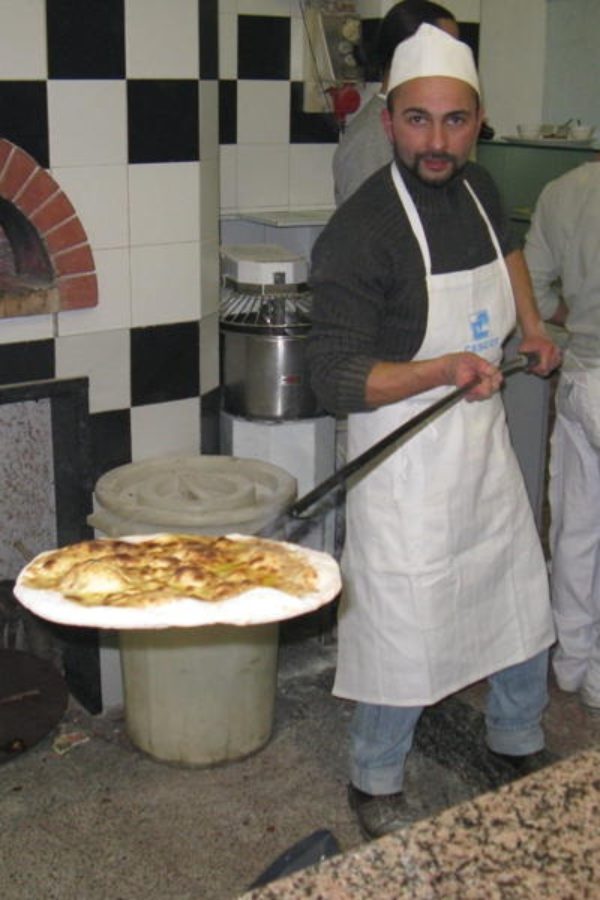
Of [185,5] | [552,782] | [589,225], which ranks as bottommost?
[552,782]

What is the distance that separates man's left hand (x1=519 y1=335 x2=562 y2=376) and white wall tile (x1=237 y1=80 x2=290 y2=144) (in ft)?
Answer: 6.31

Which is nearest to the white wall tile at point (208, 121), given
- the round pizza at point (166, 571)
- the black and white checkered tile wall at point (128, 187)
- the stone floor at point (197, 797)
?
the black and white checkered tile wall at point (128, 187)

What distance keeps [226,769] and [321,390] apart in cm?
124

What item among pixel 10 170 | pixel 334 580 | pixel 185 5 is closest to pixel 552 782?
pixel 334 580

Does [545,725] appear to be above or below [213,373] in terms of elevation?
below

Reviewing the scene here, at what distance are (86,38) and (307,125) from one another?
4.97 feet

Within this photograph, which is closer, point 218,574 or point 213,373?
point 218,574

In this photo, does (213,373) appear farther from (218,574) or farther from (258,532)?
(218,574)

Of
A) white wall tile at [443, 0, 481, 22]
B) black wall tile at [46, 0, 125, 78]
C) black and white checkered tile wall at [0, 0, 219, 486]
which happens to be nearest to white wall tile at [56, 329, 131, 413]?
black and white checkered tile wall at [0, 0, 219, 486]

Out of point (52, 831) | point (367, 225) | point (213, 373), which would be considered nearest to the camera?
point (367, 225)

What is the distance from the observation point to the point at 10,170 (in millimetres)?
3162

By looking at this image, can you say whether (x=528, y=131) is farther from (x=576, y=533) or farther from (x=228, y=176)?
(x=576, y=533)

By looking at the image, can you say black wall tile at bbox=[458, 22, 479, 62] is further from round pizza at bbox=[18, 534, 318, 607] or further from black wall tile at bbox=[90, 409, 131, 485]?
round pizza at bbox=[18, 534, 318, 607]

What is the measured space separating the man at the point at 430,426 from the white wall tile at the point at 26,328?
0.89 m
